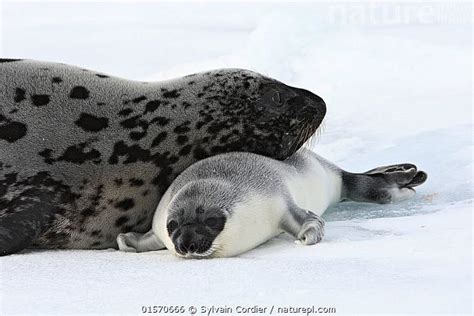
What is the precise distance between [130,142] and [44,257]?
652 mm

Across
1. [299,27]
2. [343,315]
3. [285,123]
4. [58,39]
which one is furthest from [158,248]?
[58,39]

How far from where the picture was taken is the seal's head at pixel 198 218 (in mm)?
3762

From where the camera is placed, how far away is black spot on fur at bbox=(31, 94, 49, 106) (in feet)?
14.2

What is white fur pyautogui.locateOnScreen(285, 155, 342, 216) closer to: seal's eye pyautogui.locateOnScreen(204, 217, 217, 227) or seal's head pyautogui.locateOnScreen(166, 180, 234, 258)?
seal's head pyautogui.locateOnScreen(166, 180, 234, 258)

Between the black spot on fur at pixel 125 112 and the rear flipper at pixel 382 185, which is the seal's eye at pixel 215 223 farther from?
the rear flipper at pixel 382 185

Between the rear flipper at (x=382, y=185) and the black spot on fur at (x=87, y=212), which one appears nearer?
the black spot on fur at (x=87, y=212)

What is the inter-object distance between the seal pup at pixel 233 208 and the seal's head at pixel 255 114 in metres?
0.11

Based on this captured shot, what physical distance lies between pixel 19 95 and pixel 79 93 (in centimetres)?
25

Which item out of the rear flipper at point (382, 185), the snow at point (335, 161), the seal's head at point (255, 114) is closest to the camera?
the snow at point (335, 161)

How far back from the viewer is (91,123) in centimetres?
435

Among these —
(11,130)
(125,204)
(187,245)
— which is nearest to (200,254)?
(187,245)

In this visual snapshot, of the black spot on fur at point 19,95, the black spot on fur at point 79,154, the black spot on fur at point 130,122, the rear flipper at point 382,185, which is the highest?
the black spot on fur at point 19,95

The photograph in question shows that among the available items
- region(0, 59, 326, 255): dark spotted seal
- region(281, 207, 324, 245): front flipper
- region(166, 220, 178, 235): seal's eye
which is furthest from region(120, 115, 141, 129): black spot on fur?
region(281, 207, 324, 245): front flipper

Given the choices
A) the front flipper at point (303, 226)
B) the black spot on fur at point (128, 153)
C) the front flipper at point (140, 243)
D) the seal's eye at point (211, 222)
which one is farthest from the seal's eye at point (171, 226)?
the black spot on fur at point (128, 153)
